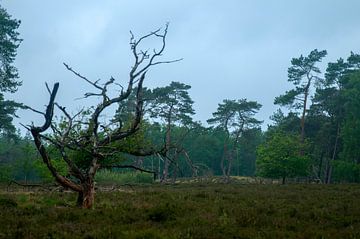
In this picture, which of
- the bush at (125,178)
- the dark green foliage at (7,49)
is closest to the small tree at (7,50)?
the dark green foliage at (7,49)

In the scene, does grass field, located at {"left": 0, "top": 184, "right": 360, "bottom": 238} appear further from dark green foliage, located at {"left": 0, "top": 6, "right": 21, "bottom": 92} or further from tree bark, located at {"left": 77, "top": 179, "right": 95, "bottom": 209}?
dark green foliage, located at {"left": 0, "top": 6, "right": 21, "bottom": 92}

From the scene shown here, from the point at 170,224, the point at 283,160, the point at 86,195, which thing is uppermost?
the point at 283,160

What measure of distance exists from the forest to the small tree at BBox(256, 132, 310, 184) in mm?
123

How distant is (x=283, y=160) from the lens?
46.0 m

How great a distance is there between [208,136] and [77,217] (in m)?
88.6

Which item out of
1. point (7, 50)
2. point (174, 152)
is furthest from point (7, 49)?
point (174, 152)

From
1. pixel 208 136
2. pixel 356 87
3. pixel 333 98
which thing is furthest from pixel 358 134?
pixel 208 136

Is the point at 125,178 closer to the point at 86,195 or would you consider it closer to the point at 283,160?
the point at 283,160

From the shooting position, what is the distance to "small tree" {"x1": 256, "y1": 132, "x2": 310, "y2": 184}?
45.7m

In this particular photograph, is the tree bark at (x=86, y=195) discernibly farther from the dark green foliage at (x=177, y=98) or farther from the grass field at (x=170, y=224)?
the dark green foliage at (x=177, y=98)

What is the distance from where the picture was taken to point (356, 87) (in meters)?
46.4

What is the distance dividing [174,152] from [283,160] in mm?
13074

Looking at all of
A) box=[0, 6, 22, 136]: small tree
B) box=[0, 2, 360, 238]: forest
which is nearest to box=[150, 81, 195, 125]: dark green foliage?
box=[0, 2, 360, 238]: forest

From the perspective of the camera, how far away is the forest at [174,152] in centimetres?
1192
